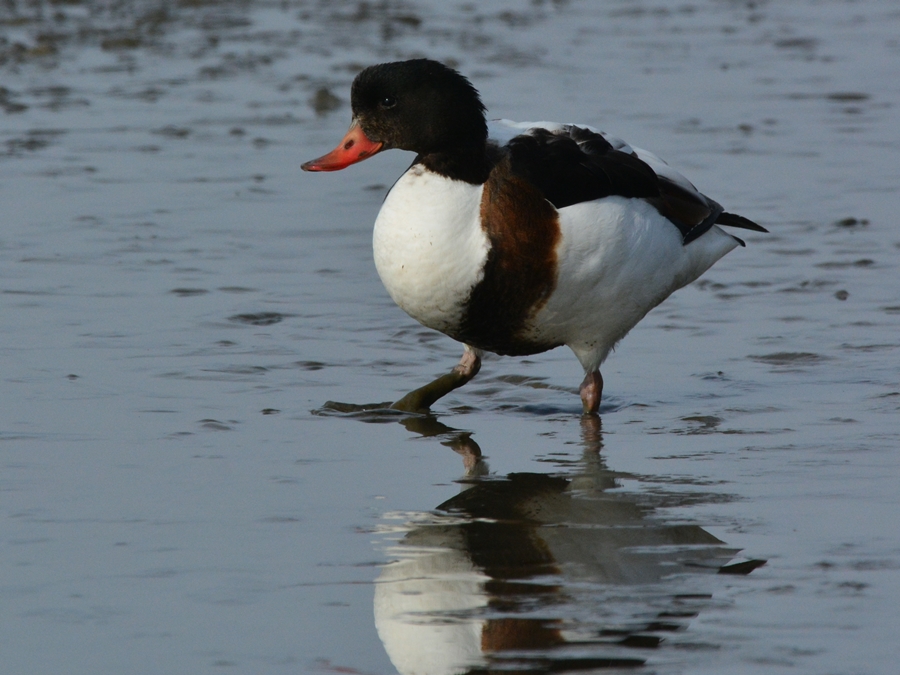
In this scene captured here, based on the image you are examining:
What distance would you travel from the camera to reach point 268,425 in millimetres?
5672

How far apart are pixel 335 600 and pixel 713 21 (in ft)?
46.2

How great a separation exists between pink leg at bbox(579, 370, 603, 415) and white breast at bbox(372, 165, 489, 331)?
709 mm

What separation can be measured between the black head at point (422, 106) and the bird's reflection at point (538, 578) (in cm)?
135

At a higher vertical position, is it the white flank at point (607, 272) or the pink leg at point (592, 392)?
the white flank at point (607, 272)

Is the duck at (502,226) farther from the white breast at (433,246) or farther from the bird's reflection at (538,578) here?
the bird's reflection at (538,578)

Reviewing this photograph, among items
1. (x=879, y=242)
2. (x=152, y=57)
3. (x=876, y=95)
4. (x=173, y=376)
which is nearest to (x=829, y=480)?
(x=173, y=376)

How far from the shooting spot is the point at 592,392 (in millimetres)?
6098

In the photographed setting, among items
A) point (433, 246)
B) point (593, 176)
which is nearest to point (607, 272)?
point (593, 176)

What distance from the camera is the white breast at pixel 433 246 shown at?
5.54 m

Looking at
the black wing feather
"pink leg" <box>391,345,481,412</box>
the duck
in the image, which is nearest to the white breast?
the duck

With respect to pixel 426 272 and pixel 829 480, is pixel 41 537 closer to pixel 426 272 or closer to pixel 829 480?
pixel 426 272

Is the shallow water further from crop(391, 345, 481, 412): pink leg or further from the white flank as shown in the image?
the white flank

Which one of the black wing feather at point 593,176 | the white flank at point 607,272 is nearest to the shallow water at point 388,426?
the white flank at point 607,272

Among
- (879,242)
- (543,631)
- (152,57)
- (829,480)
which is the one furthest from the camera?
(152,57)
